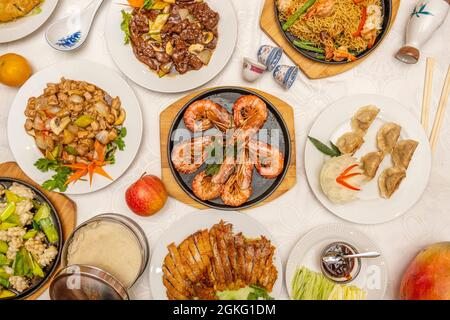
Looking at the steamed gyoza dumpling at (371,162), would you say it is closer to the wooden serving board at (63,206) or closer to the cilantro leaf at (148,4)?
the cilantro leaf at (148,4)

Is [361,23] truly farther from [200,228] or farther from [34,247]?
[34,247]

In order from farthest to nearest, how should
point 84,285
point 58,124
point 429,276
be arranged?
point 58,124, point 429,276, point 84,285

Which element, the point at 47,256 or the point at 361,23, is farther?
the point at 361,23

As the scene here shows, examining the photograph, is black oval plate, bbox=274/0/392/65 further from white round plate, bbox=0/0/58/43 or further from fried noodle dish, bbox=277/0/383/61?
white round plate, bbox=0/0/58/43

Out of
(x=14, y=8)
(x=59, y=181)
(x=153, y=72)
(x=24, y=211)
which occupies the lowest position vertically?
(x=24, y=211)

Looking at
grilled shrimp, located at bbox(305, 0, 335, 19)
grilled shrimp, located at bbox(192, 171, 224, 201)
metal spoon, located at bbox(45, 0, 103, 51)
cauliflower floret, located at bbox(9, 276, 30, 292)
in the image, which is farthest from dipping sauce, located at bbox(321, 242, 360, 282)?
metal spoon, located at bbox(45, 0, 103, 51)

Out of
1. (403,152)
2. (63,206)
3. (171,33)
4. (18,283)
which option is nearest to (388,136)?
(403,152)

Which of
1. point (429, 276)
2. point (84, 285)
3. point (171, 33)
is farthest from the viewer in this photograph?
point (171, 33)
